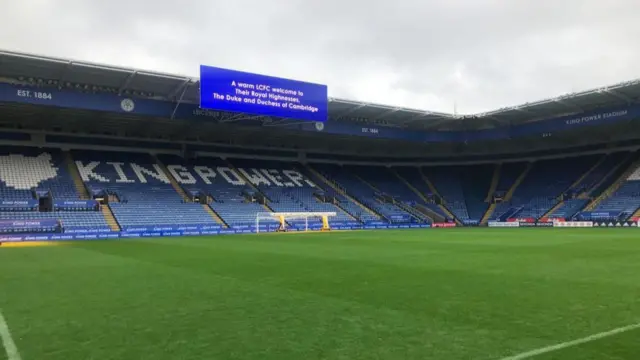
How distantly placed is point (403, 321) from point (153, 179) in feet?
122

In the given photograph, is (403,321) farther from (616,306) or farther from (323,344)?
Answer: (616,306)

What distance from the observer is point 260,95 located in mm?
31922

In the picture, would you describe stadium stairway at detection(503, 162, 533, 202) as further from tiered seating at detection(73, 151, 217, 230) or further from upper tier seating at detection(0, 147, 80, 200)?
upper tier seating at detection(0, 147, 80, 200)

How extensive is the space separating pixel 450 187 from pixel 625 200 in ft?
58.6

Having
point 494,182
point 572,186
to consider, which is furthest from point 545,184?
point 494,182

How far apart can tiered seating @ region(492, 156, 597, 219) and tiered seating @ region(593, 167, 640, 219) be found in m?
4.86

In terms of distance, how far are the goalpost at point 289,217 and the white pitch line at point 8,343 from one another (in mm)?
29891

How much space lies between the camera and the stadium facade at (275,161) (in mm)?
31688

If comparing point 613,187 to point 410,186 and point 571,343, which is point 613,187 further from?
point 571,343

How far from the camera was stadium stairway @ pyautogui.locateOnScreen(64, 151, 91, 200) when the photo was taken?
35019mm

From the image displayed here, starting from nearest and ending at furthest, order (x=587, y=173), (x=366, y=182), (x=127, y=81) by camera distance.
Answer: (x=127, y=81) < (x=587, y=173) < (x=366, y=182)

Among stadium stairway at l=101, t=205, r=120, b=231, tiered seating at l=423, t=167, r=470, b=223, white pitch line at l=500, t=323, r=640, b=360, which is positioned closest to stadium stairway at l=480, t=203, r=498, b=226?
tiered seating at l=423, t=167, r=470, b=223

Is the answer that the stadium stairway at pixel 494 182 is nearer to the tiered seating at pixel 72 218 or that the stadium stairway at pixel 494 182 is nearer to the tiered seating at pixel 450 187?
the tiered seating at pixel 450 187

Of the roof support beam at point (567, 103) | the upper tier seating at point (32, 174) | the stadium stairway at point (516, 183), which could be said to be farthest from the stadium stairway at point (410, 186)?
the upper tier seating at point (32, 174)
